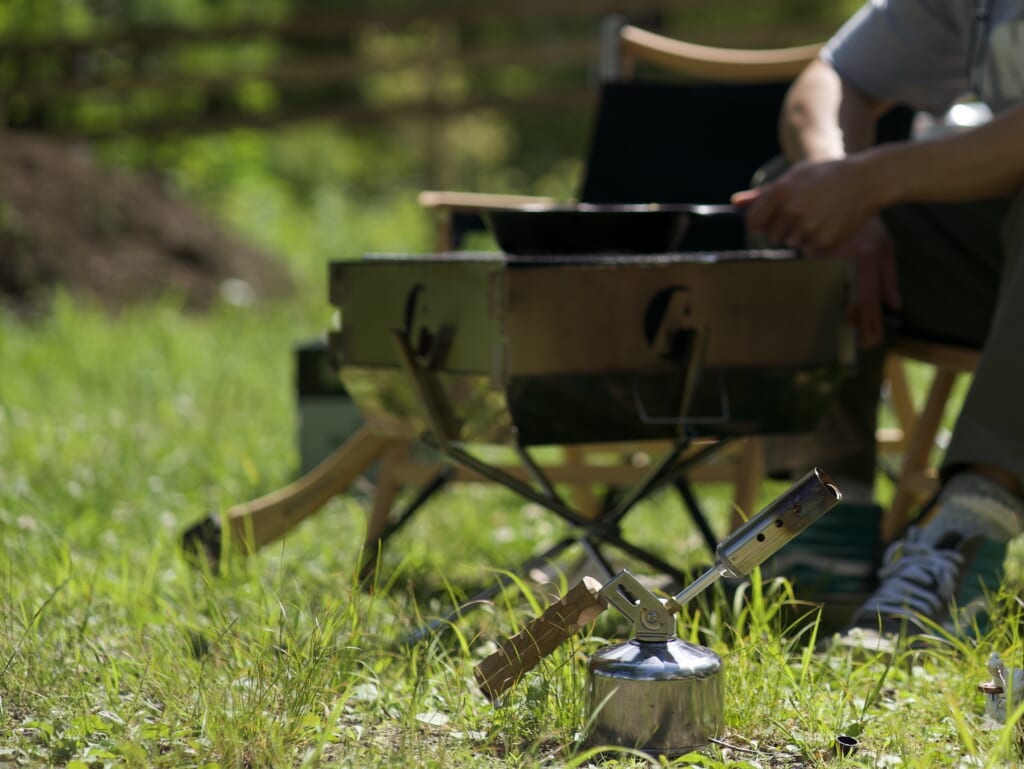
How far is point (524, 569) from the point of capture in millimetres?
2303

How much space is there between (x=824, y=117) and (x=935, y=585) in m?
1.00

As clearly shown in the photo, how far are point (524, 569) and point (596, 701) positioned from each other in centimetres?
60

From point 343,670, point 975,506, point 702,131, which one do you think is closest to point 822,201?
point 975,506

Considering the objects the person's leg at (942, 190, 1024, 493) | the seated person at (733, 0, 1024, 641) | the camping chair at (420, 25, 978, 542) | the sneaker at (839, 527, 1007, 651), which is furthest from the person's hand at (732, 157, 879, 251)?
the camping chair at (420, 25, 978, 542)

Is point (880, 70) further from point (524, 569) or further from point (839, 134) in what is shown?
point (524, 569)

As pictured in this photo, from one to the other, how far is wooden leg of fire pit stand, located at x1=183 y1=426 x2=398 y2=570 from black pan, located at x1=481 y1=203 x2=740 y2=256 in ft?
1.57

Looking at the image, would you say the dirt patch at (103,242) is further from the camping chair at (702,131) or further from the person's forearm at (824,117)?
the person's forearm at (824,117)

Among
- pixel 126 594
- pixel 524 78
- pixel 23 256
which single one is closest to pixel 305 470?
pixel 126 594

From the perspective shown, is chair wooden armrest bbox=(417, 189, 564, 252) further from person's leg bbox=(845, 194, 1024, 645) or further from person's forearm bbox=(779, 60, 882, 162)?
person's leg bbox=(845, 194, 1024, 645)

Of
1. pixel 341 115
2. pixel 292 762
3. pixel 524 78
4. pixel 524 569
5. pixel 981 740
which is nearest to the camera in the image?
pixel 292 762

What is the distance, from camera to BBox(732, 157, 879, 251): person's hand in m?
2.32

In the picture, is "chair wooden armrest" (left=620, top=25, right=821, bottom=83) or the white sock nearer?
the white sock

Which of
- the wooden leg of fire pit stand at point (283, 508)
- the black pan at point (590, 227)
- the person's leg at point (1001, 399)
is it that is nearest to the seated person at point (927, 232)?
the person's leg at point (1001, 399)

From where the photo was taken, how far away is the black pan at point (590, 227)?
237cm
